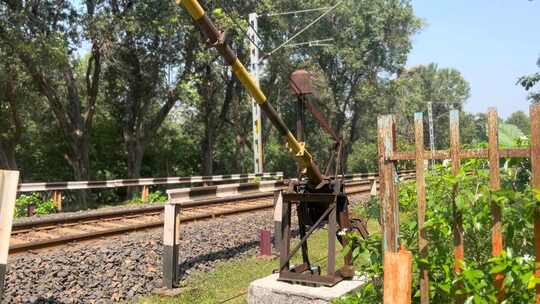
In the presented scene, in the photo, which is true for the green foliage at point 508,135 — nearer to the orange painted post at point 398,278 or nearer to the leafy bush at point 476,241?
the leafy bush at point 476,241

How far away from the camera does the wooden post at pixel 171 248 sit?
22.5ft

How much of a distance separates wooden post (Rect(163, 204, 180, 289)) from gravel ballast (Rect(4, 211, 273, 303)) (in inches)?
7.3

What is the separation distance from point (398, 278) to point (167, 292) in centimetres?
418

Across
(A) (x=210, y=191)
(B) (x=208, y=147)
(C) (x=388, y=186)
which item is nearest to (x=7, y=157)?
(B) (x=208, y=147)

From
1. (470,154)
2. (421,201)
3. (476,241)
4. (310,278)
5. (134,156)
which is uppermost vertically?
(134,156)

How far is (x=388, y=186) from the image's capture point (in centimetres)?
347

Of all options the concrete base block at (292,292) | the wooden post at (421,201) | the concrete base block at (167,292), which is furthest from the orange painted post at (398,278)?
the concrete base block at (167,292)

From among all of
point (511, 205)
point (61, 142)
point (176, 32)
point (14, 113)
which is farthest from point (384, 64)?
point (511, 205)

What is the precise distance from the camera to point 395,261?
3156 millimetres

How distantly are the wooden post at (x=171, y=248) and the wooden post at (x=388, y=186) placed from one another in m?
4.08

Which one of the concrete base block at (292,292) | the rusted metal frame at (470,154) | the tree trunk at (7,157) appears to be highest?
the tree trunk at (7,157)

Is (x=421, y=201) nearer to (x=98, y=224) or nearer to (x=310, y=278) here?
(x=310, y=278)

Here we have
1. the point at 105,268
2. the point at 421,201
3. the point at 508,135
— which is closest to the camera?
the point at 421,201

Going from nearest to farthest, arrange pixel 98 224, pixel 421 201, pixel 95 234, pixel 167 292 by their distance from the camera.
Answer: pixel 421 201 < pixel 167 292 < pixel 95 234 < pixel 98 224
